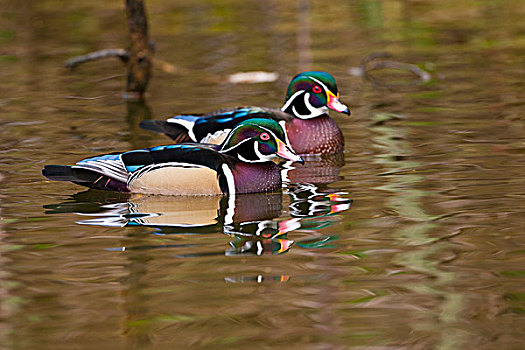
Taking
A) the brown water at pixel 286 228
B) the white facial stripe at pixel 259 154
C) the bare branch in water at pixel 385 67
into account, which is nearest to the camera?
the brown water at pixel 286 228

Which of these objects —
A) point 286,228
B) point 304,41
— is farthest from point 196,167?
point 304,41

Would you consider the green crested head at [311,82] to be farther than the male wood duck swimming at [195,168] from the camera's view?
Yes

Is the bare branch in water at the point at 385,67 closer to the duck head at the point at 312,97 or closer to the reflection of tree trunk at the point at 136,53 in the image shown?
the reflection of tree trunk at the point at 136,53

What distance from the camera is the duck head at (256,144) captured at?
9219mm

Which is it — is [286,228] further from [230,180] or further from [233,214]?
[230,180]

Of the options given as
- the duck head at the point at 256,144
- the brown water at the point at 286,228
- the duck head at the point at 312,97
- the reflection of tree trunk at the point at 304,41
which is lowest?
the brown water at the point at 286,228

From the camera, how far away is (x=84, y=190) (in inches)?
373

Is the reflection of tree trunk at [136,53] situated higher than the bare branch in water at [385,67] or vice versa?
the reflection of tree trunk at [136,53]

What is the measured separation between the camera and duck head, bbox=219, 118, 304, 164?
30.2ft

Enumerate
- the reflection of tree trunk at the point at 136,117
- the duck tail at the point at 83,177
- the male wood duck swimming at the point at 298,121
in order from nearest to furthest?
the duck tail at the point at 83,177, the male wood duck swimming at the point at 298,121, the reflection of tree trunk at the point at 136,117

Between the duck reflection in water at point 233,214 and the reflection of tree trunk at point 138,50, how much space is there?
4.93 m

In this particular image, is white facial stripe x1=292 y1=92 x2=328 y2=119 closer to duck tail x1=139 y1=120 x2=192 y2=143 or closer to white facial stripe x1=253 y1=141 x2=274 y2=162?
duck tail x1=139 y1=120 x2=192 y2=143

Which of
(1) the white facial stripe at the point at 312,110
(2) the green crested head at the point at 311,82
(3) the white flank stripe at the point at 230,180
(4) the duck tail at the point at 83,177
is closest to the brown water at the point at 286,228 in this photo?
(4) the duck tail at the point at 83,177

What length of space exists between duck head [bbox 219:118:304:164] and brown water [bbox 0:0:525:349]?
0.36 m
